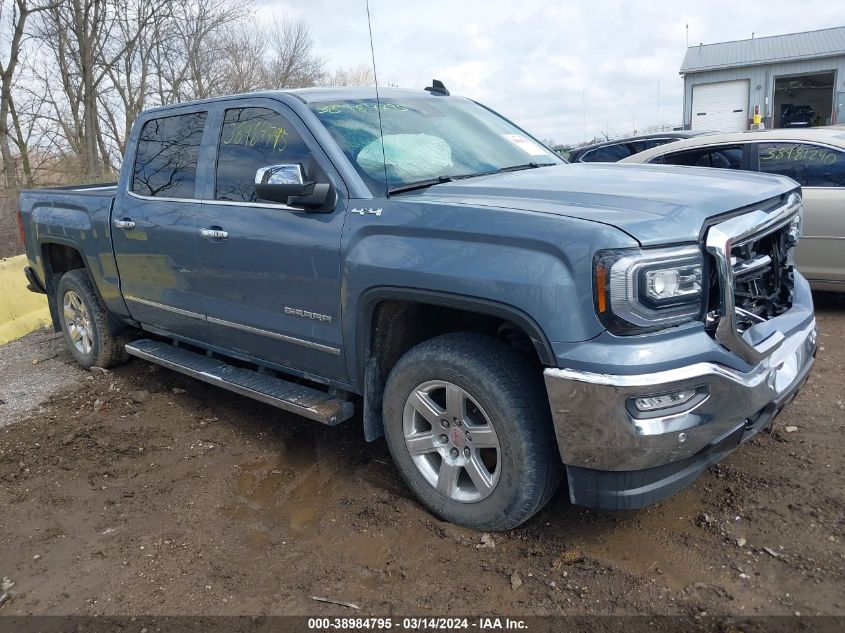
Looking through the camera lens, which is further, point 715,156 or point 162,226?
point 715,156

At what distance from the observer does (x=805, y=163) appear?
608cm

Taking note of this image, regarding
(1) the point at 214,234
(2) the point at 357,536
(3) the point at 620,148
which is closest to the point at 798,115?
(3) the point at 620,148

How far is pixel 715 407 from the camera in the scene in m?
2.50

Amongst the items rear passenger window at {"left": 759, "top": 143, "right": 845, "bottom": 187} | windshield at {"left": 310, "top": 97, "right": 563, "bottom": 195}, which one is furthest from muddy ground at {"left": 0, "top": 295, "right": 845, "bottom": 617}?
rear passenger window at {"left": 759, "top": 143, "right": 845, "bottom": 187}

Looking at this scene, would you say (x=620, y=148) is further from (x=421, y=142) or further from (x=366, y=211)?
(x=366, y=211)

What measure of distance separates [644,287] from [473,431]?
3.14 ft

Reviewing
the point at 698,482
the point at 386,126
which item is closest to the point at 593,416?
the point at 698,482

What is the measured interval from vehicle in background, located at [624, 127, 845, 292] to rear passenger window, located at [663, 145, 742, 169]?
0.01 m

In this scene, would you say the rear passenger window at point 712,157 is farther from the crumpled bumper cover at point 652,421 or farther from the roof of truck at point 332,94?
the crumpled bumper cover at point 652,421

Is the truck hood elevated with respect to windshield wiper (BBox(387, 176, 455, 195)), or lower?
lower

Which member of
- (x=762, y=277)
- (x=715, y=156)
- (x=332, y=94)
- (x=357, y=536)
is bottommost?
(x=357, y=536)

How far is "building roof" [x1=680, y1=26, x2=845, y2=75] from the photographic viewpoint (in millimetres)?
24734

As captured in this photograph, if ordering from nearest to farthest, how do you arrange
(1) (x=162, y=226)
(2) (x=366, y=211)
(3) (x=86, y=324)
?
(2) (x=366, y=211) < (1) (x=162, y=226) < (3) (x=86, y=324)

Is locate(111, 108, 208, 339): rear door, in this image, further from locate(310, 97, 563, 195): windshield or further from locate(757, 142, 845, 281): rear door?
locate(757, 142, 845, 281): rear door
